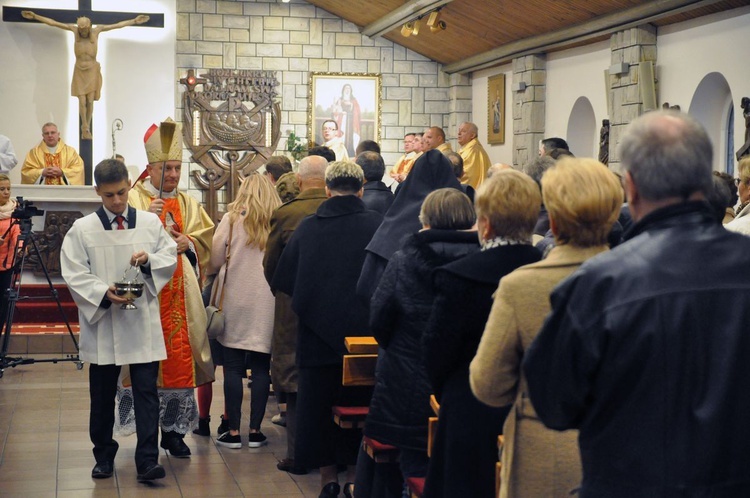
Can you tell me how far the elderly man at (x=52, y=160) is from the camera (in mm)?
12125

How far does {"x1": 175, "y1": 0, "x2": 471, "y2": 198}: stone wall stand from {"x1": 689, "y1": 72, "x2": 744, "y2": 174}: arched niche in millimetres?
6507

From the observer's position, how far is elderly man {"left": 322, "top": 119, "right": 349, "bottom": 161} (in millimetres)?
11875

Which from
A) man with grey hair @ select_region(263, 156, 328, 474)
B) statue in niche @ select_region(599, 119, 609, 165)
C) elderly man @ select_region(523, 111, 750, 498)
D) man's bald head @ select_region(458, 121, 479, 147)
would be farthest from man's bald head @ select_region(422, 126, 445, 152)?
elderly man @ select_region(523, 111, 750, 498)

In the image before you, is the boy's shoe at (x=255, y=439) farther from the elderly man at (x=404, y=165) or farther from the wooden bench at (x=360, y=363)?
the elderly man at (x=404, y=165)

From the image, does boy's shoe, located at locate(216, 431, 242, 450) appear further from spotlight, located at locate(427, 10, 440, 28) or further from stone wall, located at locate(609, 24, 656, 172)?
spotlight, located at locate(427, 10, 440, 28)

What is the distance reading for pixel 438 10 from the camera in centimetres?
1177

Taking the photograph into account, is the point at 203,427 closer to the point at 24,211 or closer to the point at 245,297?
the point at 245,297

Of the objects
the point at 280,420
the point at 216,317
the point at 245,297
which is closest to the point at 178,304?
the point at 216,317

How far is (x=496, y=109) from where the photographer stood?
13.9m

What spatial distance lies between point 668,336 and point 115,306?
3.30 metres

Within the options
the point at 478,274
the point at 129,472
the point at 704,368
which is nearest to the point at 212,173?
the point at 129,472

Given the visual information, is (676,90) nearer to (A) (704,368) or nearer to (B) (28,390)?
(B) (28,390)

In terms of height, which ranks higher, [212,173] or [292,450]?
[212,173]

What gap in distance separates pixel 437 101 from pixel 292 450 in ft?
36.8
